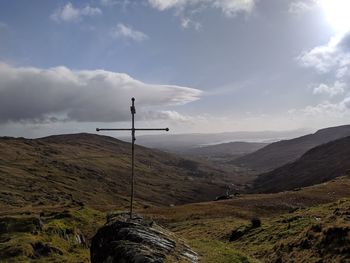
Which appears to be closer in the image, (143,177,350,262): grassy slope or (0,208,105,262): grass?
(143,177,350,262): grassy slope

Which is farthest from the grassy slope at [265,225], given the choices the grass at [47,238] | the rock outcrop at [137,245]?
the grass at [47,238]

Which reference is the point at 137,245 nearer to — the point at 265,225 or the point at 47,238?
the point at 265,225

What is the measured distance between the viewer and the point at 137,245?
69.5 ft

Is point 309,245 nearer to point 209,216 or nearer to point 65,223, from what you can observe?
point 65,223

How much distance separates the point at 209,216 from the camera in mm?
61062

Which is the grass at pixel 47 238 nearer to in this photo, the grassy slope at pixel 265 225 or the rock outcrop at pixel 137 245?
the grassy slope at pixel 265 225

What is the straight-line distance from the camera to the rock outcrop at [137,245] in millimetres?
20344

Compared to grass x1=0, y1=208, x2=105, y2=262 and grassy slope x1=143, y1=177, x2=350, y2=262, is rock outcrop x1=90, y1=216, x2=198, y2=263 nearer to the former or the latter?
grassy slope x1=143, y1=177, x2=350, y2=262

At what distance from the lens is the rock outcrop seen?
2034cm

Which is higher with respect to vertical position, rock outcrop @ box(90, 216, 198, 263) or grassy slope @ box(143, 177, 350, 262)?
rock outcrop @ box(90, 216, 198, 263)

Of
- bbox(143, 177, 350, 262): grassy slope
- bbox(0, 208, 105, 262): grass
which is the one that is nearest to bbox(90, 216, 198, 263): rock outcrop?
bbox(143, 177, 350, 262): grassy slope

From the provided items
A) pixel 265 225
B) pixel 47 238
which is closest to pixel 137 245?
pixel 265 225

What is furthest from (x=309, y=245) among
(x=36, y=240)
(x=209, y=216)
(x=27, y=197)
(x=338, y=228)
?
(x=27, y=197)

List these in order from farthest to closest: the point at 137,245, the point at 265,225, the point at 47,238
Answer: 1. the point at 47,238
2. the point at 265,225
3. the point at 137,245
